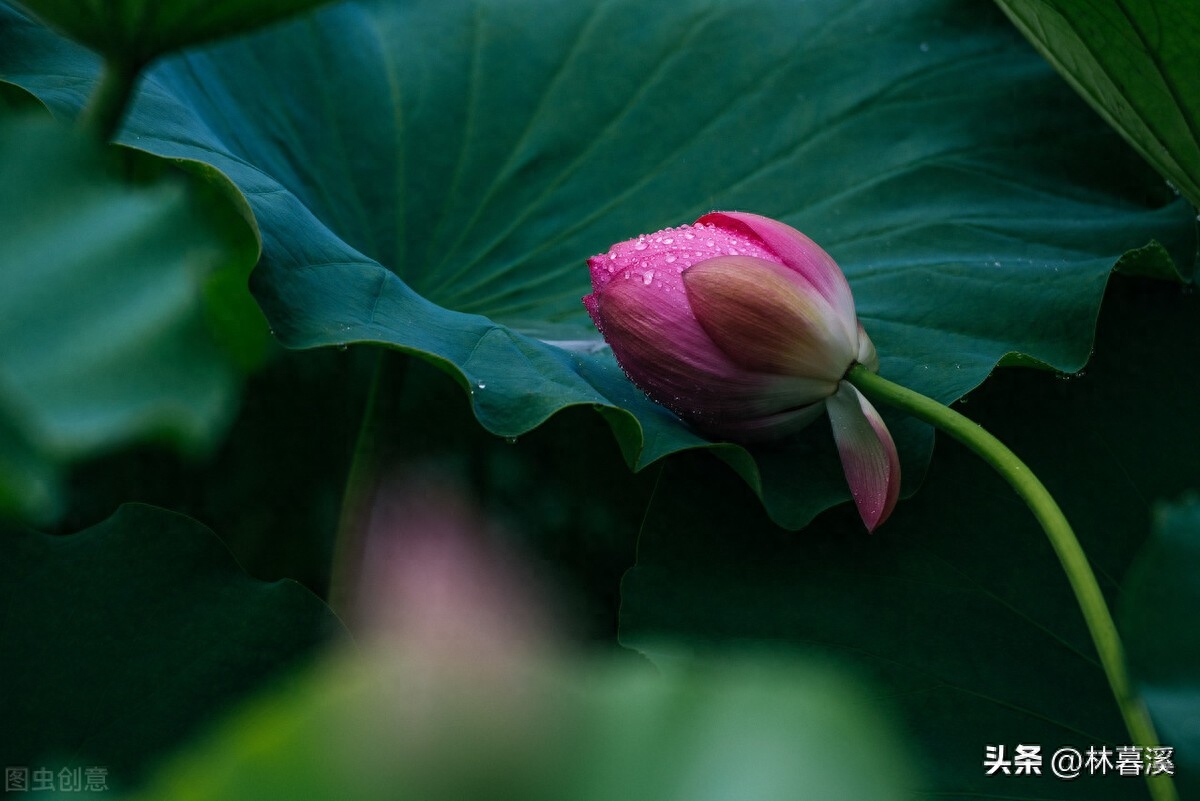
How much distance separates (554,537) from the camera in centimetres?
88

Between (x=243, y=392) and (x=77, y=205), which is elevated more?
(x=77, y=205)

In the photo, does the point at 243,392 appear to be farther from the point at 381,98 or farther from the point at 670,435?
the point at 670,435

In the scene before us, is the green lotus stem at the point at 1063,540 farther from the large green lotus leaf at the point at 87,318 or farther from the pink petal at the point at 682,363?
→ the large green lotus leaf at the point at 87,318

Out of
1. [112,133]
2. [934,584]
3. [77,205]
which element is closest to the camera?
[77,205]

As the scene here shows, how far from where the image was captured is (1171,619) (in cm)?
43

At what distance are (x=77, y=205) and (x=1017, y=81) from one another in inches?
34.9

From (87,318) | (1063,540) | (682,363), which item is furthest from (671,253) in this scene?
(87,318)

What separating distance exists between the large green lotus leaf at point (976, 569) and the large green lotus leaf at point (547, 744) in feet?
1.35

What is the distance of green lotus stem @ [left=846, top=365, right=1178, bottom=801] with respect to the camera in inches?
18.1

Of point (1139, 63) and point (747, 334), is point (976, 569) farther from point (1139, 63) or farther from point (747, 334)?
point (1139, 63)

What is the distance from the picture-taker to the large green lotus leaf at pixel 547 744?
0.25 metres

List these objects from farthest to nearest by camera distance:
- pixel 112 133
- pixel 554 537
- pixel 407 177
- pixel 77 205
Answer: pixel 407 177 → pixel 554 537 → pixel 112 133 → pixel 77 205

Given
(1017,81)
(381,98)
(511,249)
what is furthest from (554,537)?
(1017,81)

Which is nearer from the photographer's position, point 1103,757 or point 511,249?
point 1103,757
